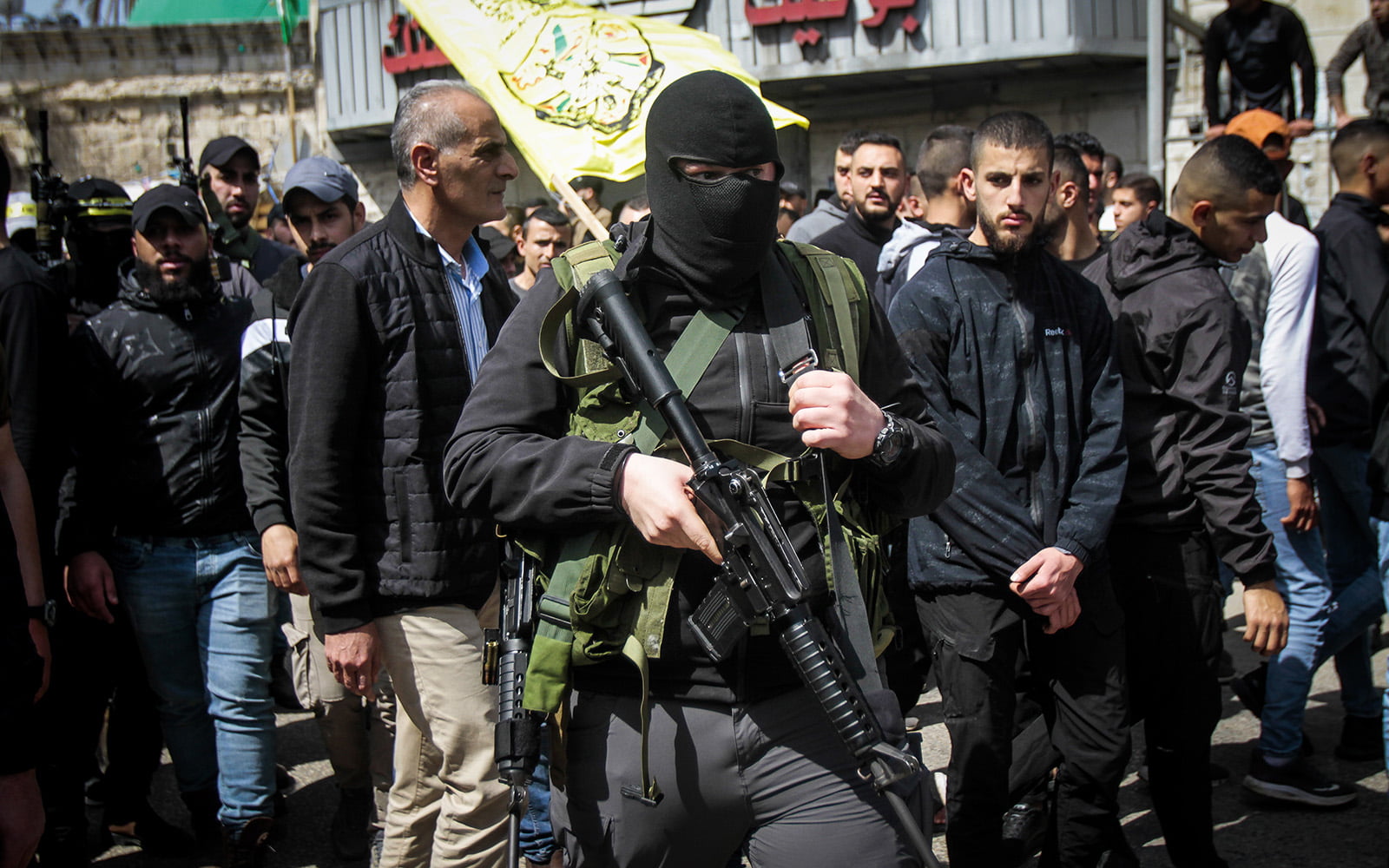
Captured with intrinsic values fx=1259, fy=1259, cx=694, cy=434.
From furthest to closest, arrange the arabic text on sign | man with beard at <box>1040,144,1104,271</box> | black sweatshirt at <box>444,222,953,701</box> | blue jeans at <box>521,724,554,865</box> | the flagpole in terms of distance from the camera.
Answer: the arabic text on sign, man with beard at <box>1040,144,1104,271</box>, blue jeans at <box>521,724,554,865</box>, the flagpole, black sweatshirt at <box>444,222,953,701</box>

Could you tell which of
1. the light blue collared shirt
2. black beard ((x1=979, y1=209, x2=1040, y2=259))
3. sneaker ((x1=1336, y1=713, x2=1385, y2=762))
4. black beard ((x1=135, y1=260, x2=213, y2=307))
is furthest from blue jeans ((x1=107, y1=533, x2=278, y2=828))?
sneaker ((x1=1336, y1=713, x2=1385, y2=762))

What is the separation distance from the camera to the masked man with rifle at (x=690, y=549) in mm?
2223

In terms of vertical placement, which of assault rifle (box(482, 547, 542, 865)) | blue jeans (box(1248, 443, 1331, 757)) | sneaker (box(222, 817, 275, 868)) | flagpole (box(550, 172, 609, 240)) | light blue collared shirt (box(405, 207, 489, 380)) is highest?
flagpole (box(550, 172, 609, 240))

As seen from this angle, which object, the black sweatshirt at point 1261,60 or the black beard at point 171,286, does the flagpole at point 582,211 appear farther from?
the black sweatshirt at point 1261,60

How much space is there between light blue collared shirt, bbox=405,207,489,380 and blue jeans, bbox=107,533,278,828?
1.33 meters

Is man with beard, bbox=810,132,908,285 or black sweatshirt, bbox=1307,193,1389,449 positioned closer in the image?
black sweatshirt, bbox=1307,193,1389,449

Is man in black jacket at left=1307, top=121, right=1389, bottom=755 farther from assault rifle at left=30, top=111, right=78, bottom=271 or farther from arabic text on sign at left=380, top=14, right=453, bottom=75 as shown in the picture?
arabic text on sign at left=380, top=14, right=453, bottom=75

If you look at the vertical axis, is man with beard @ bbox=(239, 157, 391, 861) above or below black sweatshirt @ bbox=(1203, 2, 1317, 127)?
below

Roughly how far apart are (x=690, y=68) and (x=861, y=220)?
109 centimetres

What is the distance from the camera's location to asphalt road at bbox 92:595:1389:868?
415 centimetres

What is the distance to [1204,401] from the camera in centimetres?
369

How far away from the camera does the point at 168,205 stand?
424 centimetres

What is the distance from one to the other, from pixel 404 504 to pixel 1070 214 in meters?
3.07

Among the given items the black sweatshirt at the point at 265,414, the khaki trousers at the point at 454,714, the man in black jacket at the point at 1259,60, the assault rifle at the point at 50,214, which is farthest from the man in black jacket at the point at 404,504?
the man in black jacket at the point at 1259,60
